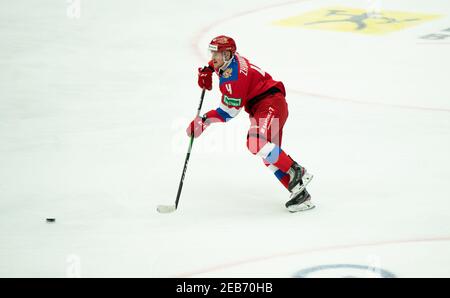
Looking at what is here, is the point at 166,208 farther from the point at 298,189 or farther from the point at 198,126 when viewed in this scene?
the point at 298,189

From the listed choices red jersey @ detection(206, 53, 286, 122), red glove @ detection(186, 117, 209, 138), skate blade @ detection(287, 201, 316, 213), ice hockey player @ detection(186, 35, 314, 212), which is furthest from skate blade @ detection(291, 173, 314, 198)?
red glove @ detection(186, 117, 209, 138)

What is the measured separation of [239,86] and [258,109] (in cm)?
32

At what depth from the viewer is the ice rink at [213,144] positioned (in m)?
6.62

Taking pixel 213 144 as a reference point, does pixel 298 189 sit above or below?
below

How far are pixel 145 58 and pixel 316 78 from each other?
2838 millimetres

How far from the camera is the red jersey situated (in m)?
7.31

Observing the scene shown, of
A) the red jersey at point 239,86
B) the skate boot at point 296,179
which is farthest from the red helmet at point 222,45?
the skate boot at point 296,179

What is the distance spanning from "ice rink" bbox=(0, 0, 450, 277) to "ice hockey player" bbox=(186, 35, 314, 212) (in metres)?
0.32

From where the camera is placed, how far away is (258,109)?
24.6ft

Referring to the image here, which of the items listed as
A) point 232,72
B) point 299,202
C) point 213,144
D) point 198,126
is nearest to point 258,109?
point 232,72

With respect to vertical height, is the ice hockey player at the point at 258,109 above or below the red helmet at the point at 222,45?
below

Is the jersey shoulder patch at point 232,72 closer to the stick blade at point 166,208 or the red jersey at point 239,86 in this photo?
the red jersey at point 239,86
